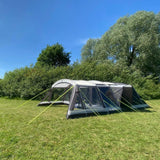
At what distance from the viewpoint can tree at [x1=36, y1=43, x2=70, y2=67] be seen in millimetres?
18903

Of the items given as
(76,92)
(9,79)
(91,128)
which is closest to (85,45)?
(9,79)

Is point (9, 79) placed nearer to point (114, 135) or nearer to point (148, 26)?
point (114, 135)

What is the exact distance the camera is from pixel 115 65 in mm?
14352

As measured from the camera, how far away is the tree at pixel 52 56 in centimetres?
1890

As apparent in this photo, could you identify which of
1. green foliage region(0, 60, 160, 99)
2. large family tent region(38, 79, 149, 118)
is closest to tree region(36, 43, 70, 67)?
green foliage region(0, 60, 160, 99)

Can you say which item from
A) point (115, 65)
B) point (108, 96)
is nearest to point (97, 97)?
point (108, 96)

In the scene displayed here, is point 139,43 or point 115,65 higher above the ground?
point 139,43

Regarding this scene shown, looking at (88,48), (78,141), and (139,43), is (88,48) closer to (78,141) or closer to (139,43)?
(139,43)

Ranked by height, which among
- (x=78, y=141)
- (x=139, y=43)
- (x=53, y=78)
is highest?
(x=139, y=43)

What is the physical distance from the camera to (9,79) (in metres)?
11.0

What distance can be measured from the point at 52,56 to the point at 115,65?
31.6 feet

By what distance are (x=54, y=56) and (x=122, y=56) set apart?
9843mm

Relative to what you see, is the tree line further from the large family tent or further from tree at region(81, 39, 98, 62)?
the large family tent

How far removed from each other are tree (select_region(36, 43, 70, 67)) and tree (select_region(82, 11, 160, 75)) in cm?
743
